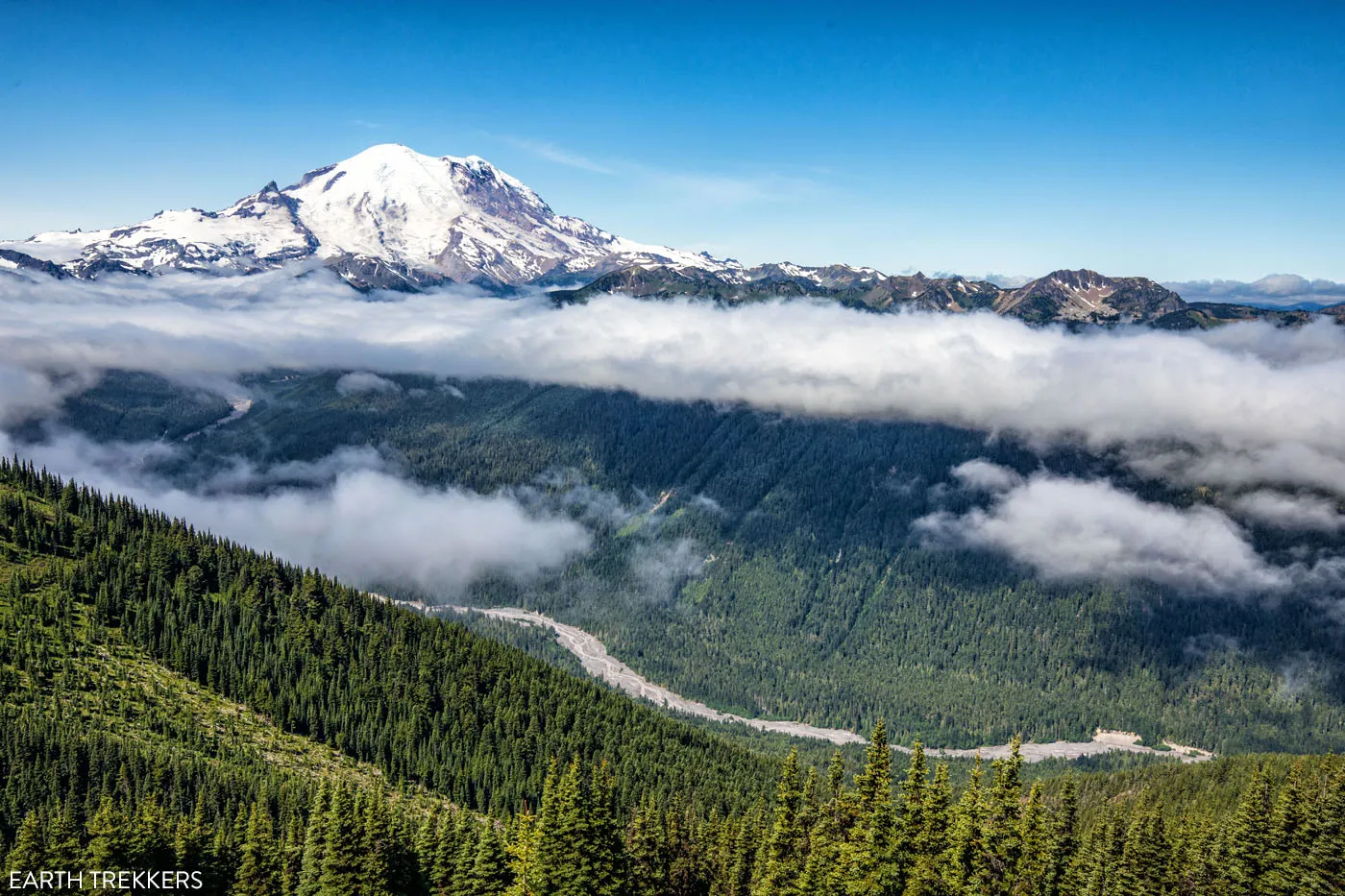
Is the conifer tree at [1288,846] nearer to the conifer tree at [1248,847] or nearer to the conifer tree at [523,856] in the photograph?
the conifer tree at [1248,847]

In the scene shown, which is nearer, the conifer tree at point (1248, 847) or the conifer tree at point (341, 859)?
the conifer tree at point (341, 859)

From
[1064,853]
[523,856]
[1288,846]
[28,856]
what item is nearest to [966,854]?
[1064,853]

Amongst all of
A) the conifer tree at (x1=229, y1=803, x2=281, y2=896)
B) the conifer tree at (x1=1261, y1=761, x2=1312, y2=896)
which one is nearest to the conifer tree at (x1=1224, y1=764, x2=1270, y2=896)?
the conifer tree at (x1=1261, y1=761, x2=1312, y2=896)

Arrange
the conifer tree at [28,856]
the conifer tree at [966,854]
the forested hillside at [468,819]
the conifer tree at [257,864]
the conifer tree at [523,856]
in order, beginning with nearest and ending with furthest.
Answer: the conifer tree at [966,854]
the forested hillside at [468,819]
the conifer tree at [523,856]
the conifer tree at [28,856]
the conifer tree at [257,864]

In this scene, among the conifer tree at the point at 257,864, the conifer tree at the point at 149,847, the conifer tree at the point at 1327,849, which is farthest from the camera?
the conifer tree at the point at 257,864

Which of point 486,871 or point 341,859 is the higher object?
point 341,859

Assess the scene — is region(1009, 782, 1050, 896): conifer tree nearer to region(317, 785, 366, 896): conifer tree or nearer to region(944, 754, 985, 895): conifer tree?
region(944, 754, 985, 895): conifer tree

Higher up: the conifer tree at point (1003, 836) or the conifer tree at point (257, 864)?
the conifer tree at point (1003, 836)

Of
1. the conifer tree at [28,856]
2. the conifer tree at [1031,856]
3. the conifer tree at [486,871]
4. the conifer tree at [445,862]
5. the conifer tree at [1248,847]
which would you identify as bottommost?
the conifer tree at [445,862]

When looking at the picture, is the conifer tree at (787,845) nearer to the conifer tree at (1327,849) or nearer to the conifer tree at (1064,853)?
the conifer tree at (1064,853)

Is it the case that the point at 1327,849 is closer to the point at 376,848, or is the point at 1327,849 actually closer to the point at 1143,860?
the point at 1143,860

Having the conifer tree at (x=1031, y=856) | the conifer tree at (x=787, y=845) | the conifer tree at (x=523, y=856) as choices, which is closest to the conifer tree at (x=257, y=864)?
the conifer tree at (x=523, y=856)

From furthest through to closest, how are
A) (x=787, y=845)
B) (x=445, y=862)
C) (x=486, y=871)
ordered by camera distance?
(x=445, y=862) → (x=486, y=871) → (x=787, y=845)
